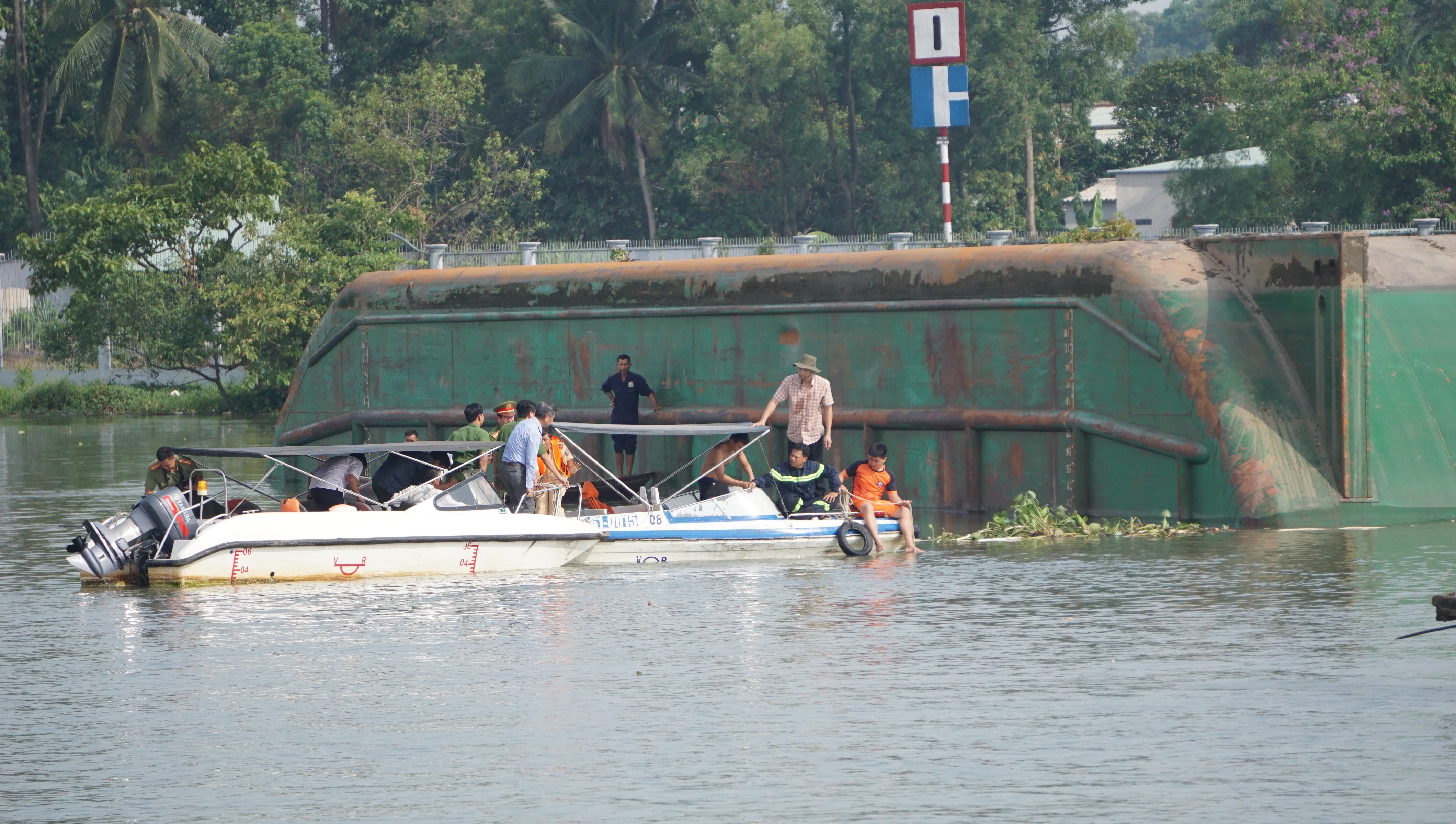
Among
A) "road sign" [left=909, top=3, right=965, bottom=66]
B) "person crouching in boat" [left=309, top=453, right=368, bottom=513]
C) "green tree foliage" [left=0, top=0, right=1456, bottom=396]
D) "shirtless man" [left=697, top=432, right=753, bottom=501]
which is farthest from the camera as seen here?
"green tree foliage" [left=0, top=0, right=1456, bottom=396]

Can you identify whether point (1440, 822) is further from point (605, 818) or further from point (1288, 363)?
point (1288, 363)

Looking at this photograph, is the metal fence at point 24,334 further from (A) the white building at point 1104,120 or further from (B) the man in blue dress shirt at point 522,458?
(A) the white building at point 1104,120

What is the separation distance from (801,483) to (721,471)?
0.70 meters

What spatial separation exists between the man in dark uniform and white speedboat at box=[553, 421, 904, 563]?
317 centimetres

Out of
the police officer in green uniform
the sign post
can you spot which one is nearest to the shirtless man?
the police officer in green uniform

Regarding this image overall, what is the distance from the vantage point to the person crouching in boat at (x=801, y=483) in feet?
55.8

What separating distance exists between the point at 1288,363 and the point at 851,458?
441 centimetres

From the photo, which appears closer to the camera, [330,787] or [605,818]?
[605,818]

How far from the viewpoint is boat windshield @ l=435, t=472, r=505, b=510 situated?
15.6m

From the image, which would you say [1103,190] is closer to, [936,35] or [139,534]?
[936,35]

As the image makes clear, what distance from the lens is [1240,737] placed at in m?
9.23

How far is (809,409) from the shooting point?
18266 mm

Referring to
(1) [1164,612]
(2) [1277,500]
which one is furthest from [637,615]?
(2) [1277,500]

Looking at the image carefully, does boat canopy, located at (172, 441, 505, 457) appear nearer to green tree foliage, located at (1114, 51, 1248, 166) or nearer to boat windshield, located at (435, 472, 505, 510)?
boat windshield, located at (435, 472, 505, 510)
